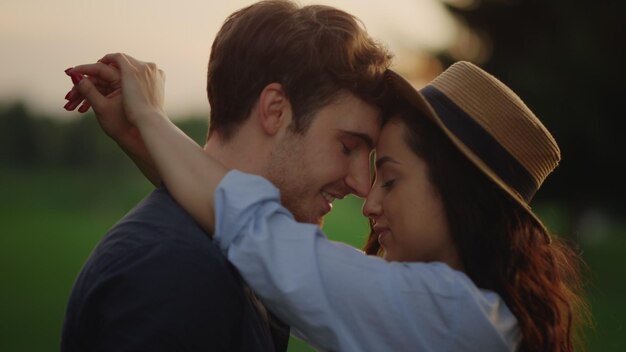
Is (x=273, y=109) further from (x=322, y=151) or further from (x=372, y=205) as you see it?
(x=372, y=205)

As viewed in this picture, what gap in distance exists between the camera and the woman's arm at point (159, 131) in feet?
9.78

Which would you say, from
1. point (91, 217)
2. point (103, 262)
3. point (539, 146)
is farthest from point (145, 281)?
point (91, 217)

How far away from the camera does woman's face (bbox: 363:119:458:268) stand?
131 inches

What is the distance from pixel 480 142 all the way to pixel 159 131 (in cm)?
105

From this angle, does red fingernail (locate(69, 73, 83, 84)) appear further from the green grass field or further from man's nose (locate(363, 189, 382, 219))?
the green grass field

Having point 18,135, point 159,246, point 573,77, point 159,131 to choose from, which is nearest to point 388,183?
point 159,131

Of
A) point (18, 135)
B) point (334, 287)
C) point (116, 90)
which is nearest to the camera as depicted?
point (334, 287)

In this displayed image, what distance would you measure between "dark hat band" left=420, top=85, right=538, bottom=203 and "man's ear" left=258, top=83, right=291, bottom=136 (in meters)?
0.51

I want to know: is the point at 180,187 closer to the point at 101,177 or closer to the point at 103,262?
the point at 103,262

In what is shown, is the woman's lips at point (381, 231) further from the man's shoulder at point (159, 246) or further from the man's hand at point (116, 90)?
the man's hand at point (116, 90)

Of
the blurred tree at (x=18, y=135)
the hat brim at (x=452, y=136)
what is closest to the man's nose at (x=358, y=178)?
the hat brim at (x=452, y=136)

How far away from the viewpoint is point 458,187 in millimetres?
3328

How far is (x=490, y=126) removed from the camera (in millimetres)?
3268

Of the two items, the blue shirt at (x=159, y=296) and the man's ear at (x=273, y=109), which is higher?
the man's ear at (x=273, y=109)
